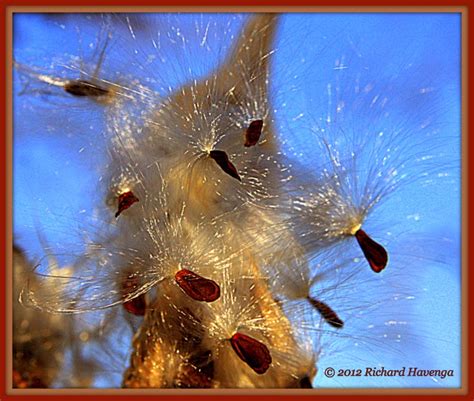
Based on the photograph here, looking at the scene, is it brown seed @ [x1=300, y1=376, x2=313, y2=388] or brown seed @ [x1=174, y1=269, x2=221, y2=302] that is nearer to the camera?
brown seed @ [x1=174, y1=269, x2=221, y2=302]

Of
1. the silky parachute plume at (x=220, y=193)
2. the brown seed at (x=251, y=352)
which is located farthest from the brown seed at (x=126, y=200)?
the brown seed at (x=251, y=352)

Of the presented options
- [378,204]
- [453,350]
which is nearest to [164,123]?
[378,204]

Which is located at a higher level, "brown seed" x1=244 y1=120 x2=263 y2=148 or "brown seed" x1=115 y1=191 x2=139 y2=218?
"brown seed" x1=244 y1=120 x2=263 y2=148

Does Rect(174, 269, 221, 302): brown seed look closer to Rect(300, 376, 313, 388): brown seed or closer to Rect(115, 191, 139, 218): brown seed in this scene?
Rect(115, 191, 139, 218): brown seed

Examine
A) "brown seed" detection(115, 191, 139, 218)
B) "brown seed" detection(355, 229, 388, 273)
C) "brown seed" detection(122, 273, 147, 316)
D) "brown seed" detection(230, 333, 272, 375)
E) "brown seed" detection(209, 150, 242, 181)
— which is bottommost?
"brown seed" detection(230, 333, 272, 375)

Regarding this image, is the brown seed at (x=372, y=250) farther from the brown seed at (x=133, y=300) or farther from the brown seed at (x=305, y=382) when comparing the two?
the brown seed at (x=133, y=300)

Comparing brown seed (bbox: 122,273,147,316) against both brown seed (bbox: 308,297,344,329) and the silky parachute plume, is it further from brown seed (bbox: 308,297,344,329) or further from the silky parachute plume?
brown seed (bbox: 308,297,344,329)

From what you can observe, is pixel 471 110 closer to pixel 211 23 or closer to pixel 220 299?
pixel 211 23

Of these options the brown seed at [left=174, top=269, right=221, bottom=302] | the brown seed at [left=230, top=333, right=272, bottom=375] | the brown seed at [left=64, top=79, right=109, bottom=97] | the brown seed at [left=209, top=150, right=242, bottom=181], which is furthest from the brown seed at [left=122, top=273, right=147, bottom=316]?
the brown seed at [left=64, top=79, right=109, bottom=97]
